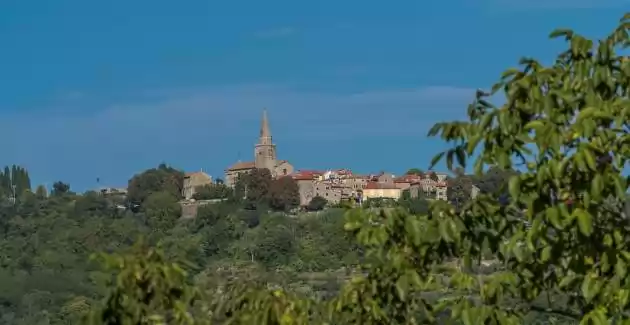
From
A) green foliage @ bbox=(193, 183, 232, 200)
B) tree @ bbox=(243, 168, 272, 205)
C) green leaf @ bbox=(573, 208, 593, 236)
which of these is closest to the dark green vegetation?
green leaf @ bbox=(573, 208, 593, 236)

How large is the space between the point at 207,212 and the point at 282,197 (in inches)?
268

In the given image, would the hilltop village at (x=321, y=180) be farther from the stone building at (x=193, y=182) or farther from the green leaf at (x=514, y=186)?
the green leaf at (x=514, y=186)

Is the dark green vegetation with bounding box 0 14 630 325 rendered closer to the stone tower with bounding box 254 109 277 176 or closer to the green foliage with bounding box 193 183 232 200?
the green foliage with bounding box 193 183 232 200

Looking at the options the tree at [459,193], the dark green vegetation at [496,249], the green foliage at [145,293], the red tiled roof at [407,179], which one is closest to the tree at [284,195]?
the red tiled roof at [407,179]

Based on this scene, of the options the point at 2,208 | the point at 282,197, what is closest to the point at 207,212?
the point at 282,197

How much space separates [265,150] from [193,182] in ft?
33.9

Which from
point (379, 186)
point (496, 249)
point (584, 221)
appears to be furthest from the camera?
point (379, 186)

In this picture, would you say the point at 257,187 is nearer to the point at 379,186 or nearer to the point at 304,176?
the point at 304,176

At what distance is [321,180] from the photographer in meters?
82.8

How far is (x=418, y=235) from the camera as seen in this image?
9.82ft

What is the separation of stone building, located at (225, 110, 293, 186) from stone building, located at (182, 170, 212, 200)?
213 cm

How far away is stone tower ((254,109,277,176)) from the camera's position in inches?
3750

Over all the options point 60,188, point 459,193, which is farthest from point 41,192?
point 459,193

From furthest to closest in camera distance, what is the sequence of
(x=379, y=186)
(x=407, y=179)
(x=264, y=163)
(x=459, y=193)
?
(x=264, y=163) → (x=407, y=179) → (x=379, y=186) → (x=459, y=193)
